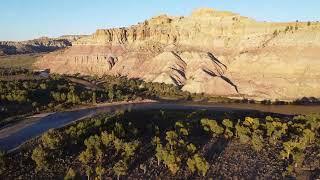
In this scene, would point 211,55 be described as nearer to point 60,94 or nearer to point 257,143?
point 60,94

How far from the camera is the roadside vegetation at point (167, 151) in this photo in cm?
3816

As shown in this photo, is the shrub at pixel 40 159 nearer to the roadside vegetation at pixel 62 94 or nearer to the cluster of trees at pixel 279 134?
the cluster of trees at pixel 279 134

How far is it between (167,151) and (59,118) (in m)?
24.0

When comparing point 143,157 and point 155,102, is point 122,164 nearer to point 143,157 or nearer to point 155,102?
point 143,157

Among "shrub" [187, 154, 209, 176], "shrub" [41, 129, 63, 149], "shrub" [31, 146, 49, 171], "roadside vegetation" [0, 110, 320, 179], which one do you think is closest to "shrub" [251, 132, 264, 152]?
"roadside vegetation" [0, 110, 320, 179]

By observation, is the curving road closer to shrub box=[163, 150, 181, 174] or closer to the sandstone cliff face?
the sandstone cliff face

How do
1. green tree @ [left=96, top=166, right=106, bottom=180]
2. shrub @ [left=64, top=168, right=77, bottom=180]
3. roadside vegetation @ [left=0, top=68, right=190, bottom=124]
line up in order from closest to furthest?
shrub @ [left=64, top=168, right=77, bottom=180]
green tree @ [left=96, top=166, right=106, bottom=180]
roadside vegetation @ [left=0, top=68, right=190, bottom=124]

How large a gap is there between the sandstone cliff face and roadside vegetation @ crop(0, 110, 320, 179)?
33737 mm

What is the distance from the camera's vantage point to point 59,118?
6062 centimetres

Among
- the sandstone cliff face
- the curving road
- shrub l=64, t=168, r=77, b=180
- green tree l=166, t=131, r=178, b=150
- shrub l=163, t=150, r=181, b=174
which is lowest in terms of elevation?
the curving road

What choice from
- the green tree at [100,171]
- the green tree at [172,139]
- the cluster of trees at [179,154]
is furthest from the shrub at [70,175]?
the green tree at [172,139]

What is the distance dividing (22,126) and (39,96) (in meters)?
19.2

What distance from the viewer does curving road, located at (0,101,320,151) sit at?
4859 cm

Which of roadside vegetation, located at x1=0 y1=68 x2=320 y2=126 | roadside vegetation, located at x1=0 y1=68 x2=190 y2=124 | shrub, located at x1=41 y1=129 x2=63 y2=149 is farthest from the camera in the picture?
roadside vegetation, located at x1=0 y1=68 x2=190 y2=124
